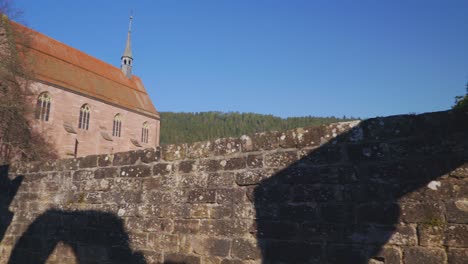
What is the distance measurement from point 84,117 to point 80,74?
550 centimetres

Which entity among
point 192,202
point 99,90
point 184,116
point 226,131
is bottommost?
point 192,202

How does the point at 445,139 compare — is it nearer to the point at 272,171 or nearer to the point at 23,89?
the point at 272,171

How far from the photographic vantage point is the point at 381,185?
112 inches

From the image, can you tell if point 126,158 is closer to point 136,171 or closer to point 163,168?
point 136,171

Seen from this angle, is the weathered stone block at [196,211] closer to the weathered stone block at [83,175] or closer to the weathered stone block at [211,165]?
the weathered stone block at [211,165]

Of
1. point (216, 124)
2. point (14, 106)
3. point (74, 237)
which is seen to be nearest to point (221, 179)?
point (74, 237)

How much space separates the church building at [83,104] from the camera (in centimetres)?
2981

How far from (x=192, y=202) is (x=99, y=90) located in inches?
1434

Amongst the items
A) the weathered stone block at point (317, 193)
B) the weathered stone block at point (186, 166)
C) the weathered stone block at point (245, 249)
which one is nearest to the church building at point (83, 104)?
the weathered stone block at point (186, 166)

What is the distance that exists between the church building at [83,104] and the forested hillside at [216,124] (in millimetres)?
34846

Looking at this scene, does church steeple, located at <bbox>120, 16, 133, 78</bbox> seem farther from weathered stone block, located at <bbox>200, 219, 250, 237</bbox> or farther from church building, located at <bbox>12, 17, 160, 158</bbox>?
weathered stone block, located at <bbox>200, 219, 250, 237</bbox>

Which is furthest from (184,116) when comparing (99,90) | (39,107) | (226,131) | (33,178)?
(33,178)

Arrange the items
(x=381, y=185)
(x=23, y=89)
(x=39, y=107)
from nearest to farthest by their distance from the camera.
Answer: (x=381, y=185) → (x=23, y=89) → (x=39, y=107)

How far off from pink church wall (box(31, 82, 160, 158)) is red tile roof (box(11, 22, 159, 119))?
0.75 meters
